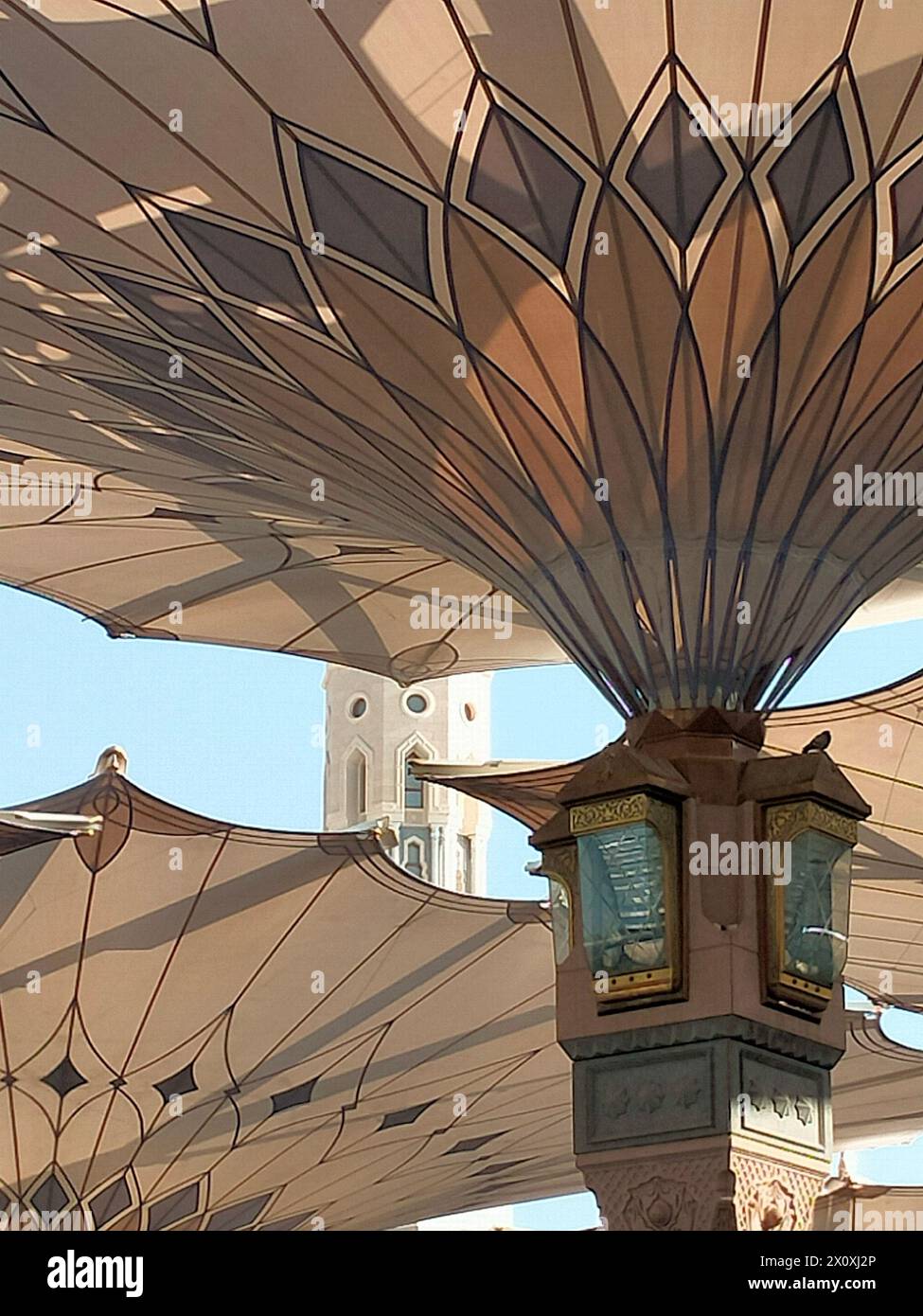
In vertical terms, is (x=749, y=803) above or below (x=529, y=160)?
below

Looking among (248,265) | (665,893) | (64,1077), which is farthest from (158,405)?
(64,1077)

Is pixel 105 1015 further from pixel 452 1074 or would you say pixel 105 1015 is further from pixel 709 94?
pixel 709 94

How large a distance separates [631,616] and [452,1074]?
1141cm

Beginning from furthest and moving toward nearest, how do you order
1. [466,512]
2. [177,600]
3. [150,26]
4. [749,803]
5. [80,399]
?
[177,600] < [80,399] < [466,512] < [749,803] < [150,26]

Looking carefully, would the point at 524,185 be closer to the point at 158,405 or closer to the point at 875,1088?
the point at 158,405

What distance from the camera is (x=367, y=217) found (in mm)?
10766

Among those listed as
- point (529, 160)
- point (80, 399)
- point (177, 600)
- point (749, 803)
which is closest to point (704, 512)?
point (749, 803)

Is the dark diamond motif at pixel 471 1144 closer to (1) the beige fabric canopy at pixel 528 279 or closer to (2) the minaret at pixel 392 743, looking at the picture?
(1) the beige fabric canopy at pixel 528 279

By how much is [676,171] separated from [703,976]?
3875 mm

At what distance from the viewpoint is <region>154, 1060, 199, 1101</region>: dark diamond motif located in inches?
857

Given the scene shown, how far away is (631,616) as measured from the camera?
39.4 ft

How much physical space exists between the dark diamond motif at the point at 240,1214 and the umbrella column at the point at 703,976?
13425mm

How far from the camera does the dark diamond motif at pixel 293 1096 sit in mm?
22188

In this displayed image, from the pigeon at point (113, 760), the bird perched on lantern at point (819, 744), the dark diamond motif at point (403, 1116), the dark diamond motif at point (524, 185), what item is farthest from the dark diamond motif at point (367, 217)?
the dark diamond motif at point (403, 1116)
